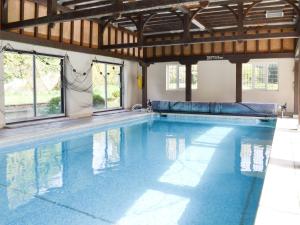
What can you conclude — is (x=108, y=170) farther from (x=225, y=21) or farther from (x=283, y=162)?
(x=225, y=21)

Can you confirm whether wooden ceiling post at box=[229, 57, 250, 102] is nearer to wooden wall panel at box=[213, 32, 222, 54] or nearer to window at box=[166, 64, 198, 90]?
wooden wall panel at box=[213, 32, 222, 54]

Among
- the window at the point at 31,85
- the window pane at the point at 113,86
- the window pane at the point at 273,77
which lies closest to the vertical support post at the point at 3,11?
the window at the point at 31,85

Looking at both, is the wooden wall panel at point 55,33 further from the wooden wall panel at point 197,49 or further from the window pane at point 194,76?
the window pane at point 194,76

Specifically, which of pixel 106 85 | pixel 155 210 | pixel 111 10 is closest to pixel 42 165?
pixel 155 210

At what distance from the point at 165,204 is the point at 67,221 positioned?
1151 mm

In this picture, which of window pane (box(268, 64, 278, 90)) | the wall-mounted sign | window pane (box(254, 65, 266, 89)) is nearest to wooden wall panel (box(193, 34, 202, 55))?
the wall-mounted sign

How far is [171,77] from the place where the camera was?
15.7 meters

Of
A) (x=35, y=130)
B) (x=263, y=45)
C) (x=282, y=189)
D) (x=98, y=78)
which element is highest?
(x=263, y=45)

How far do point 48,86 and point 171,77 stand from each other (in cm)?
643

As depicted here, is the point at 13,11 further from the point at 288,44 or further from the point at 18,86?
the point at 288,44

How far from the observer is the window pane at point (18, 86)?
358 inches

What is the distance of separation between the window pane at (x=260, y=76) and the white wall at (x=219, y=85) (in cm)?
31

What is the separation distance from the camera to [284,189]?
3.34 m

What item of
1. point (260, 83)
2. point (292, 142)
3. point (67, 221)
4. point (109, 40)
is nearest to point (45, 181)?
point (67, 221)
